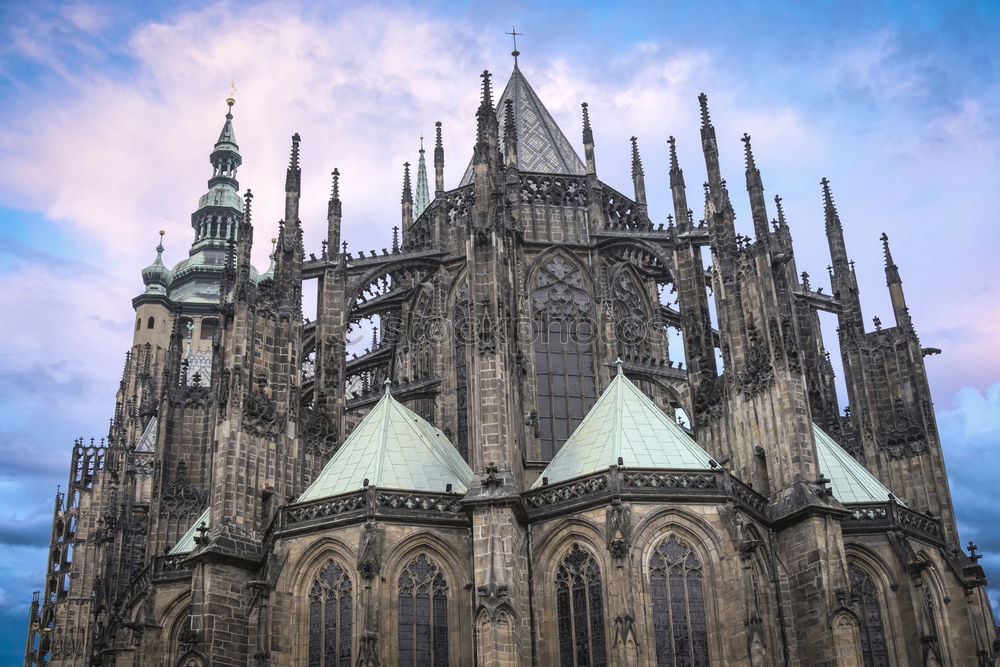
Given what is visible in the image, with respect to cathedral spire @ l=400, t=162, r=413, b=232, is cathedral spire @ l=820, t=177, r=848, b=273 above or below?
below

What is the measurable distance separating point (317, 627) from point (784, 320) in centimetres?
1535

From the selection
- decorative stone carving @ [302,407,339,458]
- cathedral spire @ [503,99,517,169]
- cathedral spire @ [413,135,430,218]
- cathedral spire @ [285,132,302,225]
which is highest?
cathedral spire @ [413,135,430,218]

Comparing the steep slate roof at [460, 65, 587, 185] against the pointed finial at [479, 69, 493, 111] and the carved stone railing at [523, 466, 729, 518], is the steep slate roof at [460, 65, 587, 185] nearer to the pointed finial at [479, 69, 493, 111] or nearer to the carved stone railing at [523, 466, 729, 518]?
the pointed finial at [479, 69, 493, 111]

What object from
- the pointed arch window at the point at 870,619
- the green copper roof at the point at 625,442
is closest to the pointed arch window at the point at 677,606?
the green copper roof at the point at 625,442

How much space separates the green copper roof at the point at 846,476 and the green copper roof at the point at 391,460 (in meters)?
10.6

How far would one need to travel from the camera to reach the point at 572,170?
43.4m

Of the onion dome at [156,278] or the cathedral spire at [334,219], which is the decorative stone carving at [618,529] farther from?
the onion dome at [156,278]

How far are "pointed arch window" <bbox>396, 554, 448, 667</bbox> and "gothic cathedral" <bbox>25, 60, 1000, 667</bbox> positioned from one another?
0.07 m

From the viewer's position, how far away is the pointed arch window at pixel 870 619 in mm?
31578

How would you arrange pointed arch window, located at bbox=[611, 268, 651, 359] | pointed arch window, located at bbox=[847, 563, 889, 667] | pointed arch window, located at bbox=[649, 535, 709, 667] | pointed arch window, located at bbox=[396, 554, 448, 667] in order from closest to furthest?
pointed arch window, located at bbox=[649, 535, 709, 667], pointed arch window, located at bbox=[396, 554, 448, 667], pointed arch window, located at bbox=[847, 563, 889, 667], pointed arch window, located at bbox=[611, 268, 651, 359]

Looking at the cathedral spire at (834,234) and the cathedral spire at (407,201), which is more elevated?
the cathedral spire at (407,201)

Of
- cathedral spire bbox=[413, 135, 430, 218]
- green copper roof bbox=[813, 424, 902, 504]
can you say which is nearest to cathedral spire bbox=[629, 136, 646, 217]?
green copper roof bbox=[813, 424, 902, 504]

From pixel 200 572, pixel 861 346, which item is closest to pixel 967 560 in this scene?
pixel 861 346

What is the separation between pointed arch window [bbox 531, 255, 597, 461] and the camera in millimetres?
37781
